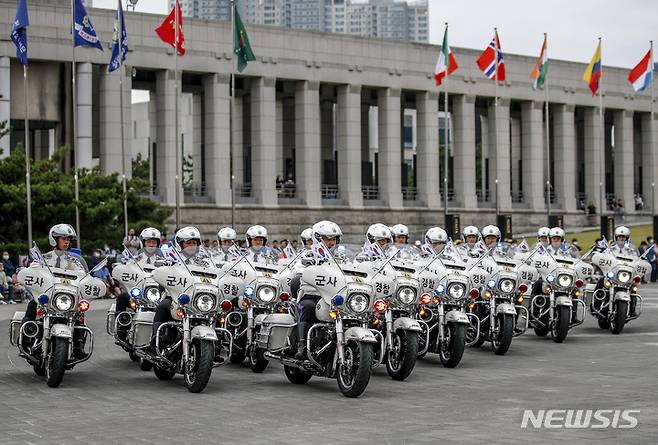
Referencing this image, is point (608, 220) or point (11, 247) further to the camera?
point (608, 220)

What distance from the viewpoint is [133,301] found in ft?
59.5

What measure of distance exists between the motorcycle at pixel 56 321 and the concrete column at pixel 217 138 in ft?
140

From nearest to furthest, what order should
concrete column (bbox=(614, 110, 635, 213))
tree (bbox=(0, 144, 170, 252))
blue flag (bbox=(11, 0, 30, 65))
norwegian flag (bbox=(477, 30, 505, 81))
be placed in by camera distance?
1. blue flag (bbox=(11, 0, 30, 65))
2. tree (bbox=(0, 144, 170, 252))
3. norwegian flag (bbox=(477, 30, 505, 81))
4. concrete column (bbox=(614, 110, 635, 213))

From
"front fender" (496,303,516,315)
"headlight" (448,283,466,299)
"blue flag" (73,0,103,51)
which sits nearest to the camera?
"headlight" (448,283,466,299)

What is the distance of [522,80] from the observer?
72750mm

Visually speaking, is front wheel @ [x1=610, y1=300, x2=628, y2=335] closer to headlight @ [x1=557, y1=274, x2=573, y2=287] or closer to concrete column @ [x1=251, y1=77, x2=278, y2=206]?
headlight @ [x1=557, y1=274, x2=573, y2=287]

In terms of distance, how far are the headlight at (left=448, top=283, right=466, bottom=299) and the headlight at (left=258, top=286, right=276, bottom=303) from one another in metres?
2.58

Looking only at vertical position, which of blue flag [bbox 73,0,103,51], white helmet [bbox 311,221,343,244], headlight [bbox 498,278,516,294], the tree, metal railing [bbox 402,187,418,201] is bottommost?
headlight [bbox 498,278,516,294]

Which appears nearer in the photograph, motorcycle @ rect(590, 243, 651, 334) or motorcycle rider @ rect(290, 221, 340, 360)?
motorcycle rider @ rect(290, 221, 340, 360)

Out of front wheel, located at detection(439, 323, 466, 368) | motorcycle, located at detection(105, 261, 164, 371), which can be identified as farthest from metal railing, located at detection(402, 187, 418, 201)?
motorcycle, located at detection(105, 261, 164, 371)

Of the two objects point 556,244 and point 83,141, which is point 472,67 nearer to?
point 83,141

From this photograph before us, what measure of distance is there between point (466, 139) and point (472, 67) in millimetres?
3802

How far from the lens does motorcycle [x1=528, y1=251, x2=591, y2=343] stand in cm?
2219

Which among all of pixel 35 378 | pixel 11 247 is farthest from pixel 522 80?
pixel 35 378
